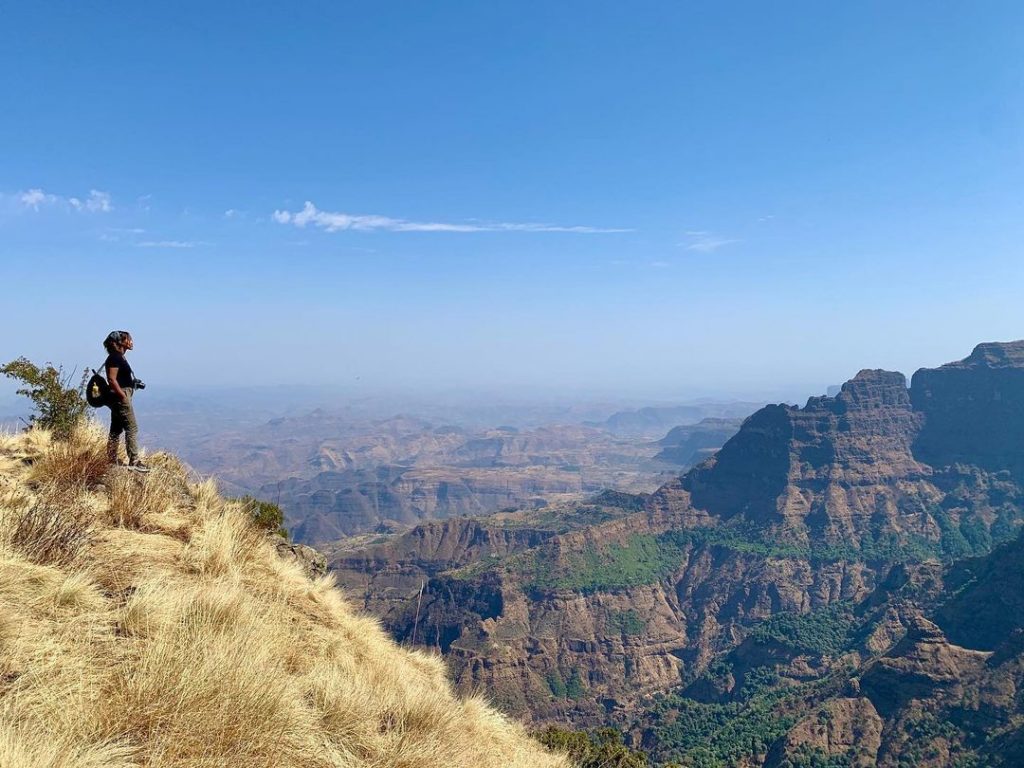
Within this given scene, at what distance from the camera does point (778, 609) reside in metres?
156

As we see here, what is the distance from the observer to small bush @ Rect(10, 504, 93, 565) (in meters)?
5.81

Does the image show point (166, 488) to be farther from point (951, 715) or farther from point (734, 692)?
point (734, 692)

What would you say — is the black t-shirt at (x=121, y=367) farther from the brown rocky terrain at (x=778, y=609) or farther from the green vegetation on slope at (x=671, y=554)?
the green vegetation on slope at (x=671, y=554)

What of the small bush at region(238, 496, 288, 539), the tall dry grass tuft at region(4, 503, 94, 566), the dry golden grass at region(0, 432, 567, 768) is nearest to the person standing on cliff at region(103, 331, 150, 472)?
the dry golden grass at region(0, 432, 567, 768)

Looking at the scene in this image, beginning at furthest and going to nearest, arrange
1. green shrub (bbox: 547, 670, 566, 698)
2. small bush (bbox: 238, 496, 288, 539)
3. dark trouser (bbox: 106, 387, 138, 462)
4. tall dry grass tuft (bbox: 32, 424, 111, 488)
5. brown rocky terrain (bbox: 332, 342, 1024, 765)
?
1. green shrub (bbox: 547, 670, 566, 698)
2. brown rocky terrain (bbox: 332, 342, 1024, 765)
3. small bush (bbox: 238, 496, 288, 539)
4. dark trouser (bbox: 106, 387, 138, 462)
5. tall dry grass tuft (bbox: 32, 424, 111, 488)

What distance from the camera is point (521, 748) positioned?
26.6 feet

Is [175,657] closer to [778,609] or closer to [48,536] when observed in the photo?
[48,536]

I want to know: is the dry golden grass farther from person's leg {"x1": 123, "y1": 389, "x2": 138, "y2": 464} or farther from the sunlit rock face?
the sunlit rock face

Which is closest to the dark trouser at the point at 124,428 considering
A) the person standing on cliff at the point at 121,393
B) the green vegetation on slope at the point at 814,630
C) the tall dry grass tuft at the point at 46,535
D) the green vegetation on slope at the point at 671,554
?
the person standing on cliff at the point at 121,393

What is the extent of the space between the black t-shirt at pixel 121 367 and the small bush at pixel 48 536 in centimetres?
336

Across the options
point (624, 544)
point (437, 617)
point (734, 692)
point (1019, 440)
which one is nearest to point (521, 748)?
point (734, 692)

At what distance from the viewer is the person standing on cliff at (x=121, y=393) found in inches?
364

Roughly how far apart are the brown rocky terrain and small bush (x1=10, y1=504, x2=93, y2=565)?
8069cm

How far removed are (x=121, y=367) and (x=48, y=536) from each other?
4.28 m
